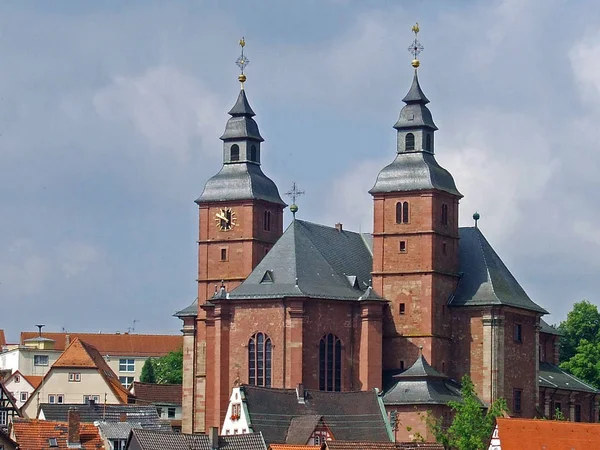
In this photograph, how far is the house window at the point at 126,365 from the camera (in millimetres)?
165375

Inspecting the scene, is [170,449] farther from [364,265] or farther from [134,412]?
[364,265]

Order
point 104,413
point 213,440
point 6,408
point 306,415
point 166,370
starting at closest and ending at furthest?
point 213,440, point 306,415, point 104,413, point 6,408, point 166,370

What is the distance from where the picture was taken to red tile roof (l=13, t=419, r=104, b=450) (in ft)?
273

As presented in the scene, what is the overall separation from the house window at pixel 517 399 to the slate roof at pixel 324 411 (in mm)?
8434

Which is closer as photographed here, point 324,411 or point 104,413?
point 324,411

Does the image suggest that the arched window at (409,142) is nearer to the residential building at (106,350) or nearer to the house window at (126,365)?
the residential building at (106,350)

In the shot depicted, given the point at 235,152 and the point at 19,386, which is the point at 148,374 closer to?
the point at 19,386

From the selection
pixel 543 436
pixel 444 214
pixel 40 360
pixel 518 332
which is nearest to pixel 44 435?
Result: pixel 543 436

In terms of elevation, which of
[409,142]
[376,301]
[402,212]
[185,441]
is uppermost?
[409,142]

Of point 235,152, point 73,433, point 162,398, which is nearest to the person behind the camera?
point 73,433

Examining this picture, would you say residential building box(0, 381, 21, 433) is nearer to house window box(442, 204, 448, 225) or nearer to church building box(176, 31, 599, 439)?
church building box(176, 31, 599, 439)

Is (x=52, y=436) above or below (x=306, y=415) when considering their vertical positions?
below

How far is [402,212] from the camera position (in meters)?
100

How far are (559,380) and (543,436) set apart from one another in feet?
97.2
